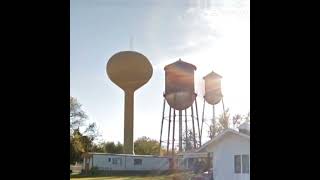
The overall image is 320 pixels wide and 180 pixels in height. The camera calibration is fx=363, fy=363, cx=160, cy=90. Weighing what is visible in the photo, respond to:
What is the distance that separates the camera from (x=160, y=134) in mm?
2854

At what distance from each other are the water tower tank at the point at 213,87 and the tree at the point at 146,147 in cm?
62

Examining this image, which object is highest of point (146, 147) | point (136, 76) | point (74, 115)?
point (136, 76)

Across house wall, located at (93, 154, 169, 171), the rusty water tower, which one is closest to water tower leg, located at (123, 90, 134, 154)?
the rusty water tower

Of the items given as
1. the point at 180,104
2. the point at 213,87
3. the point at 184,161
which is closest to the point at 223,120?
the point at 213,87

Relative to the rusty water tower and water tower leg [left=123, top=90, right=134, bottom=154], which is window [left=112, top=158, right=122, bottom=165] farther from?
water tower leg [left=123, top=90, right=134, bottom=154]

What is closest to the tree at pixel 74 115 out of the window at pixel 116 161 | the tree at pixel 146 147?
the window at pixel 116 161

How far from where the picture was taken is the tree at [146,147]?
9.39 feet

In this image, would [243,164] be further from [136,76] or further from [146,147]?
[146,147]

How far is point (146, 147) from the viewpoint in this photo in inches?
119

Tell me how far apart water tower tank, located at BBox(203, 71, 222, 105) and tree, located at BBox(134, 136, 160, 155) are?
62cm

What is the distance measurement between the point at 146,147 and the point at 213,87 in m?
1.26

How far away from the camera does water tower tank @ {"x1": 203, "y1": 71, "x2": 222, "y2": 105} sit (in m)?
1.78
